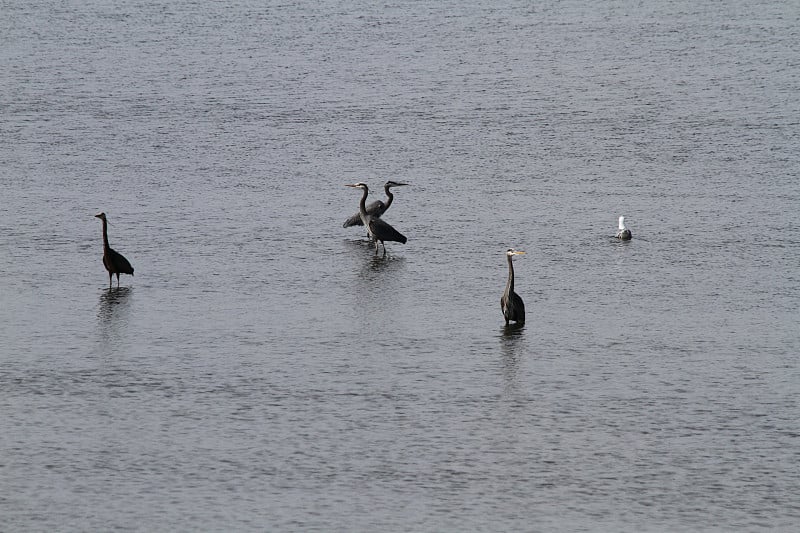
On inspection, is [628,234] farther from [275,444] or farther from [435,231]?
[275,444]

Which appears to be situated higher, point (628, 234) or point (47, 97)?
point (47, 97)

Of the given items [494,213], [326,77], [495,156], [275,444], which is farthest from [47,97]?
[275,444]

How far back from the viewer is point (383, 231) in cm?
3181

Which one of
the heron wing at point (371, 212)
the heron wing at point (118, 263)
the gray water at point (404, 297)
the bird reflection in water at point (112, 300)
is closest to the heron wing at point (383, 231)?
the gray water at point (404, 297)

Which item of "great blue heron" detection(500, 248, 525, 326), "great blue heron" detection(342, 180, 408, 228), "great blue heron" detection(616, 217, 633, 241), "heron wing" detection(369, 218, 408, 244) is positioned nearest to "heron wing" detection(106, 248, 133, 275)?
"heron wing" detection(369, 218, 408, 244)

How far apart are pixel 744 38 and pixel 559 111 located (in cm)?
1656

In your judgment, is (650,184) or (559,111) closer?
(650,184)

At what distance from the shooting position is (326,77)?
55.8 metres

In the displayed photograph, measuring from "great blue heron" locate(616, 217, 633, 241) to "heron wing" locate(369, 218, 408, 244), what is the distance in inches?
191

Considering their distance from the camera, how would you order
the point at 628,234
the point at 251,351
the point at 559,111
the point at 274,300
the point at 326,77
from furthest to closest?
the point at 326,77 < the point at 559,111 < the point at 628,234 < the point at 274,300 < the point at 251,351

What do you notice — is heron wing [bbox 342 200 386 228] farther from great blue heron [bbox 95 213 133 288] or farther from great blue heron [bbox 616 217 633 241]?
great blue heron [bbox 95 213 133 288]

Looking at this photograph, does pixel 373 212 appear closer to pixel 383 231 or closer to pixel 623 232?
pixel 383 231

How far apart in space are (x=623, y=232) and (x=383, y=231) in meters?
5.27

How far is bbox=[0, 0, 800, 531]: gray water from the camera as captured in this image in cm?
1902
